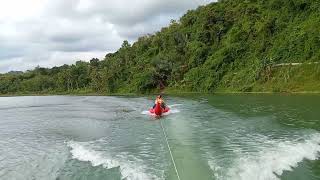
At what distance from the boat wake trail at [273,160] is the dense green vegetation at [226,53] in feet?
144

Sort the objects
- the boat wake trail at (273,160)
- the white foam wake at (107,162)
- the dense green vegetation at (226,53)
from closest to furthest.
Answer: the boat wake trail at (273,160)
the white foam wake at (107,162)
the dense green vegetation at (226,53)

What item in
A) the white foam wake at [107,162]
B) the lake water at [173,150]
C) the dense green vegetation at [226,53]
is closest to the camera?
the white foam wake at [107,162]

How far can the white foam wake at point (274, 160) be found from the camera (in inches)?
551

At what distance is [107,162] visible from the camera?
54.9 ft

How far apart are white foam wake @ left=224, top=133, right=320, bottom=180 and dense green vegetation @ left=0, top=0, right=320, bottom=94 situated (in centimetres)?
4416

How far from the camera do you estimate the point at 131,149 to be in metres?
19.2

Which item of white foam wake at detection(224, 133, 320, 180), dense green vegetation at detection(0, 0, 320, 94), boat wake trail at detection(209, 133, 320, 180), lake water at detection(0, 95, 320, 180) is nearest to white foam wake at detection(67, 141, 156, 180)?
lake water at detection(0, 95, 320, 180)

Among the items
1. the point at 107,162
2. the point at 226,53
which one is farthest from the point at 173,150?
the point at 226,53

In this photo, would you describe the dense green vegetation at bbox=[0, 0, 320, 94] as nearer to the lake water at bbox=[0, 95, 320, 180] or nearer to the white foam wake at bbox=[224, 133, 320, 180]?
the lake water at bbox=[0, 95, 320, 180]

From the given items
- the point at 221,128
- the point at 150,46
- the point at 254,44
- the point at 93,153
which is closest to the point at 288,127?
the point at 221,128

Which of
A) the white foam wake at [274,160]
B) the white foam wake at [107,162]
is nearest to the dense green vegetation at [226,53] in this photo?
the white foam wake at [274,160]

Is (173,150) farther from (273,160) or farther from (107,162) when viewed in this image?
(273,160)

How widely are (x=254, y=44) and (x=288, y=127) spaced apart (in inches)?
2397

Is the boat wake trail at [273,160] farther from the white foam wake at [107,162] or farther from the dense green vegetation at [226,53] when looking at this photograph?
the dense green vegetation at [226,53]
